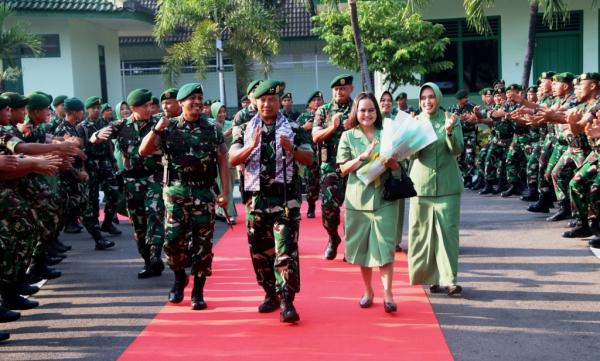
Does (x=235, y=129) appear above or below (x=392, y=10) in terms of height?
below

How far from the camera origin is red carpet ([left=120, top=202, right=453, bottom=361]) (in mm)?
5770

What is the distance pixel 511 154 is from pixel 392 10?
6.71 m

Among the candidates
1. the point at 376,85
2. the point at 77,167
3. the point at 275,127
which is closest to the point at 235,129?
the point at 275,127

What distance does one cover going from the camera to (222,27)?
21.4m

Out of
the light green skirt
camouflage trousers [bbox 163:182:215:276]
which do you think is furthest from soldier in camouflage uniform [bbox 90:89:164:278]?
the light green skirt

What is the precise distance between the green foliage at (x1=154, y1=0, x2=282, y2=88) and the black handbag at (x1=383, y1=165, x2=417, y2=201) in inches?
589

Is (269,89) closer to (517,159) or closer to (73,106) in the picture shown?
(73,106)

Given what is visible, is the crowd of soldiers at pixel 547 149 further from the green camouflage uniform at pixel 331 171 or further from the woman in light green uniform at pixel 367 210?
the woman in light green uniform at pixel 367 210

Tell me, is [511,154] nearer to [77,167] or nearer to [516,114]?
[516,114]

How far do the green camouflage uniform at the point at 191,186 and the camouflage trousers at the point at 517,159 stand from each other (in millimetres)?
8297

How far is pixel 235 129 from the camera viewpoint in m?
6.70

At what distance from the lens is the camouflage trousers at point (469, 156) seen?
1642 centimetres

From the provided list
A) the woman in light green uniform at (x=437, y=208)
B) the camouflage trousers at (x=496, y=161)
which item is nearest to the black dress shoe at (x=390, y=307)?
the woman in light green uniform at (x=437, y=208)

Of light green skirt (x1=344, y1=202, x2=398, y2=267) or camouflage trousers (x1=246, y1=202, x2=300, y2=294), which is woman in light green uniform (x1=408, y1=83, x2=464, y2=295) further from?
camouflage trousers (x1=246, y1=202, x2=300, y2=294)
